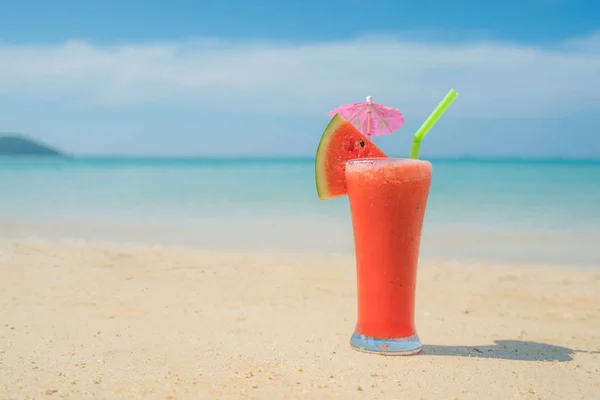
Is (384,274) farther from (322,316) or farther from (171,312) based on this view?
(171,312)

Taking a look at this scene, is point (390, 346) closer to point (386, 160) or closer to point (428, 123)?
point (386, 160)

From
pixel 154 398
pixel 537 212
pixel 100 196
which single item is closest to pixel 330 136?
pixel 154 398

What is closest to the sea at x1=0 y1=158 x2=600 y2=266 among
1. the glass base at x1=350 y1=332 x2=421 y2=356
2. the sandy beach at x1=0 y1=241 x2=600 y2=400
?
the sandy beach at x1=0 y1=241 x2=600 y2=400

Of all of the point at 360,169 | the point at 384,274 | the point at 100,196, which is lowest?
the point at 100,196

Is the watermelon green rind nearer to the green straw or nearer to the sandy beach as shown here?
the green straw

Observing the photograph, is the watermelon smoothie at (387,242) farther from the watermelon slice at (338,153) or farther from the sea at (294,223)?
the sea at (294,223)

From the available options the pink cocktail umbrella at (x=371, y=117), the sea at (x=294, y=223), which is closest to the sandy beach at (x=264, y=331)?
the pink cocktail umbrella at (x=371, y=117)

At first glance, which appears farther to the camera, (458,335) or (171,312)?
(171,312)
